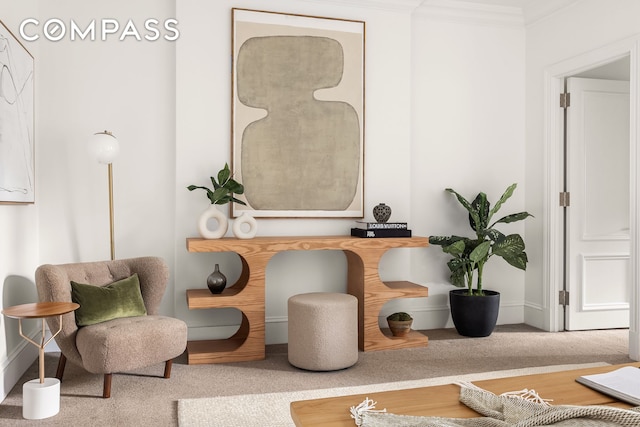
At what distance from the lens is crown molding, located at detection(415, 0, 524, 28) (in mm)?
4406

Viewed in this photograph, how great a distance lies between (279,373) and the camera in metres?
3.23

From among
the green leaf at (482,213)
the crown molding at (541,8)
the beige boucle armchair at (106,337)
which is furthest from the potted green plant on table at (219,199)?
the crown molding at (541,8)

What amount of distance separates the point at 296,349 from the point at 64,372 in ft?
4.68

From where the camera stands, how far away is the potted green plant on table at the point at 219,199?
353 cm

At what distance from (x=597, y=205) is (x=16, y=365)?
14.6ft

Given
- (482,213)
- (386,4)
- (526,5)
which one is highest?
(526,5)

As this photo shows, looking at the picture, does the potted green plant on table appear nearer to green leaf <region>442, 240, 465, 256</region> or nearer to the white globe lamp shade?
the white globe lamp shade

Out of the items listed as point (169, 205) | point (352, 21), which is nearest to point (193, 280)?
point (169, 205)

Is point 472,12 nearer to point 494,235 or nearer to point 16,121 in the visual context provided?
point 494,235

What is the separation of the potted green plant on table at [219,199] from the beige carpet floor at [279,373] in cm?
88

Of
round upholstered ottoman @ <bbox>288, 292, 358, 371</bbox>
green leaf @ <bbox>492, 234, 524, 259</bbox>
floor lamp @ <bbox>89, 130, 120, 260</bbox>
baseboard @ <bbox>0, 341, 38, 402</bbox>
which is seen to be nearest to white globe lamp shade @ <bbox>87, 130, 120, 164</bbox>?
floor lamp @ <bbox>89, 130, 120, 260</bbox>

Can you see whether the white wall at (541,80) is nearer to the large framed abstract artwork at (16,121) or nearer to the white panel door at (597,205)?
the white panel door at (597,205)

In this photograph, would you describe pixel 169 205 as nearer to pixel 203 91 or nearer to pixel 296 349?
pixel 203 91

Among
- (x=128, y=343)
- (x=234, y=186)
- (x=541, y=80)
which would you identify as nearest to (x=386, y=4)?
(x=541, y=80)
